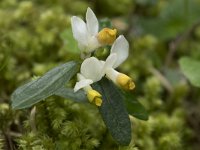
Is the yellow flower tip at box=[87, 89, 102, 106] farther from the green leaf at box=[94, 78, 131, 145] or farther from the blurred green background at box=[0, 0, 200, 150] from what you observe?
the blurred green background at box=[0, 0, 200, 150]

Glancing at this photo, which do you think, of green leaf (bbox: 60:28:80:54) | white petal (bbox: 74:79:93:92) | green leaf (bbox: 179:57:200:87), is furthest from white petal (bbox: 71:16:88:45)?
green leaf (bbox: 179:57:200:87)

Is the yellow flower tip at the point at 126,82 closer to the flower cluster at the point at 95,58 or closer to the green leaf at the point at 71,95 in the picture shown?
the flower cluster at the point at 95,58

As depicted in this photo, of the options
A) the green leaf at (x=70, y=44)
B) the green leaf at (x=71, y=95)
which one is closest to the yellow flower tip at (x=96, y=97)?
the green leaf at (x=71, y=95)

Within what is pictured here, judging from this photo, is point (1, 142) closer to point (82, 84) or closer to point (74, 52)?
point (82, 84)

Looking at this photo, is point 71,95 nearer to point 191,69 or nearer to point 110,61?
point 110,61

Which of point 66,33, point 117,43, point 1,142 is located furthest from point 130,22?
point 1,142

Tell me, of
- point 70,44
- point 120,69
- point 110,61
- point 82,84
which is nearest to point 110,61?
point 110,61
